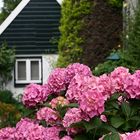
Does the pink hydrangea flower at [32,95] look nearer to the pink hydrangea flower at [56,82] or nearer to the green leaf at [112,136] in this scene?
the pink hydrangea flower at [56,82]

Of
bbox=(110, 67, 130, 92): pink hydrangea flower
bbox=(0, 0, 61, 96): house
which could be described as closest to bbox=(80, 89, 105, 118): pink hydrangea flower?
bbox=(110, 67, 130, 92): pink hydrangea flower

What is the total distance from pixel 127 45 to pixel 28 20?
43.9ft

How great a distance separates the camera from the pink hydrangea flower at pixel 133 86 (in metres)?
3.86

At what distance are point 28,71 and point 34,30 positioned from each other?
1.56 m

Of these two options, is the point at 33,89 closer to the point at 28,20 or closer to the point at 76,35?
the point at 76,35

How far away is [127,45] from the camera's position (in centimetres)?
1152

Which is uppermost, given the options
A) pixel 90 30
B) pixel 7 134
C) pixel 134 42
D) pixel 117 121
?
pixel 90 30

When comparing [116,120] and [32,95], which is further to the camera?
[32,95]

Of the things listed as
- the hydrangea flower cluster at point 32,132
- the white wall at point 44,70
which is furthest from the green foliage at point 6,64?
the hydrangea flower cluster at point 32,132

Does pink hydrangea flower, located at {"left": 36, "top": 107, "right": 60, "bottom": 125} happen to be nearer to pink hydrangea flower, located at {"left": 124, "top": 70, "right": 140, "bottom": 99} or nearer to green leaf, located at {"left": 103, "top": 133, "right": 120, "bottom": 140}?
pink hydrangea flower, located at {"left": 124, "top": 70, "right": 140, "bottom": 99}

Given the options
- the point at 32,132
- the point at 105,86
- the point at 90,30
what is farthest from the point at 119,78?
the point at 90,30

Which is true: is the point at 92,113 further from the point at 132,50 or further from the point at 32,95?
the point at 132,50

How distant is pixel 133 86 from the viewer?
3.89 metres

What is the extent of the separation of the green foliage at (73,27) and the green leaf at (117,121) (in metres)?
11.9
